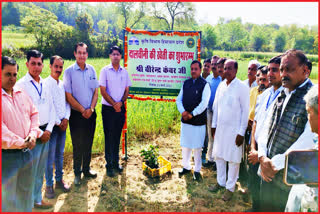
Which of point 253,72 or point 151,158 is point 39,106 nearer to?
point 151,158

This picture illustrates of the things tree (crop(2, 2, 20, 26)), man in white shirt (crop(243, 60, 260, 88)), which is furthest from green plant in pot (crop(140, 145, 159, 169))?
tree (crop(2, 2, 20, 26))

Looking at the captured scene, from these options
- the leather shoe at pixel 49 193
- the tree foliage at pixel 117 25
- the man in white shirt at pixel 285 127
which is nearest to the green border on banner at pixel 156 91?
the leather shoe at pixel 49 193

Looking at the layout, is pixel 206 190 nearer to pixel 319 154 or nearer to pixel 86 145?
pixel 86 145

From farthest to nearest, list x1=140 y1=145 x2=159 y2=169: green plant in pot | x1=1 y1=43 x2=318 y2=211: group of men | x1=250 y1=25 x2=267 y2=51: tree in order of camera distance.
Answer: x1=250 y1=25 x2=267 y2=51: tree → x1=140 y1=145 x2=159 y2=169: green plant in pot → x1=1 y1=43 x2=318 y2=211: group of men

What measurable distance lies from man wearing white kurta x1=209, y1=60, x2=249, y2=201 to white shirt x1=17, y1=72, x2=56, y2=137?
7.30ft

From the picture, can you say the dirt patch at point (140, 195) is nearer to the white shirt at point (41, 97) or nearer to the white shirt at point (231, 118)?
the white shirt at point (231, 118)

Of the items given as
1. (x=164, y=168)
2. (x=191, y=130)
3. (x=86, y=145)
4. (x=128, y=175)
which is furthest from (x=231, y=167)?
(x=86, y=145)

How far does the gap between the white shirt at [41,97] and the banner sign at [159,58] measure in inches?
68.4

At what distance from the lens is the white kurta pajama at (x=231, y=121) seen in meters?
3.12

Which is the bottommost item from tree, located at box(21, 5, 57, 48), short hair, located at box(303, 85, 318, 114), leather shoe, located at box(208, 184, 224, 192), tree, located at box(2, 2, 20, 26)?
leather shoe, located at box(208, 184, 224, 192)

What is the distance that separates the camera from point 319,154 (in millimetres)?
1516

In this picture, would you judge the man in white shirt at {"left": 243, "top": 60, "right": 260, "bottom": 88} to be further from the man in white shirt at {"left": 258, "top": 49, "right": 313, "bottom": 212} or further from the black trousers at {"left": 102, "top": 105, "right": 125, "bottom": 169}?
the black trousers at {"left": 102, "top": 105, "right": 125, "bottom": 169}

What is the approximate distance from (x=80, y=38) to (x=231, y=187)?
3002cm

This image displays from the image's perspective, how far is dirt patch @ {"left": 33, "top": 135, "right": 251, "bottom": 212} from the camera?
10.3ft
